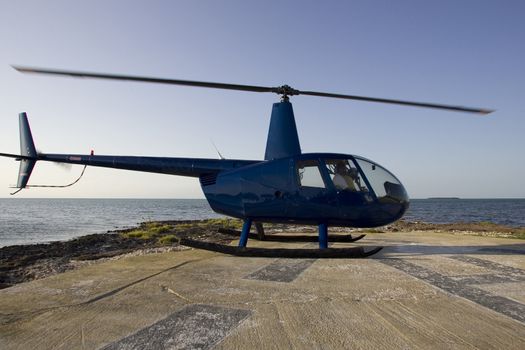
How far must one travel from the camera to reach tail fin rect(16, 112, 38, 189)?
38.0 ft

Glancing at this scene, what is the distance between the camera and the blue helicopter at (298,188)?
7.97 m

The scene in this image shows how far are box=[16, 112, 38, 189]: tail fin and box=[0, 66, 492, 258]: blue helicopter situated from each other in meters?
6.91

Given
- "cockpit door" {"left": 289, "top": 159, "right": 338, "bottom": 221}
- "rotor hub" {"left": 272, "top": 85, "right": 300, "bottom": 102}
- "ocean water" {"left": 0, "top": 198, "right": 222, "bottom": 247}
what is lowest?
→ "ocean water" {"left": 0, "top": 198, "right": 222, "bottom": 247}

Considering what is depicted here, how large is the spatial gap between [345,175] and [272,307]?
484 centimetres

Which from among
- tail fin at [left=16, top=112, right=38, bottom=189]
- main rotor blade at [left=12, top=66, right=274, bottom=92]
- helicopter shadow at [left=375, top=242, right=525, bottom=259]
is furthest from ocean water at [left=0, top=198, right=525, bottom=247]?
helicopter shadow at [left=375, top=242, right=525, bottom=259]

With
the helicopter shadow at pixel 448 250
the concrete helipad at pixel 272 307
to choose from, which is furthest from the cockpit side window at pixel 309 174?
the helicopter shadow at pixel 448 250

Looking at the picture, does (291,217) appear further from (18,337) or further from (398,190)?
(18,337)

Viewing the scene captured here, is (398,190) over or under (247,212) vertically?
over

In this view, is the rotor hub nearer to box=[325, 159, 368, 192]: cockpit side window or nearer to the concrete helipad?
box=[325, 159, 368, 192]: cockpit side window

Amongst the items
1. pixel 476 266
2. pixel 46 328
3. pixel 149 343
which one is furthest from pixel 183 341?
pixel 476 266

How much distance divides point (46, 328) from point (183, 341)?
1.59 meters

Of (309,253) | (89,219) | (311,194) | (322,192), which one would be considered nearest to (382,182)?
(322,192)

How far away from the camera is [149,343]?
10.1ft

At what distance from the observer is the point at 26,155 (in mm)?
11680
